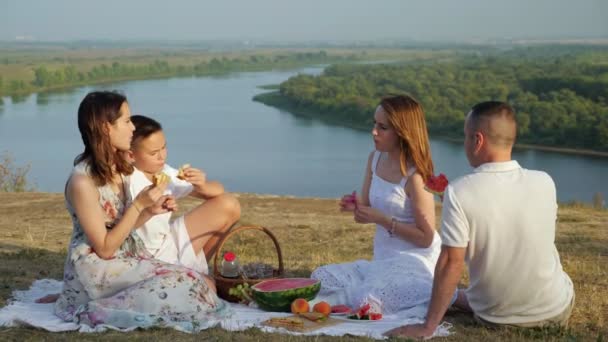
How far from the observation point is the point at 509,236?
3.64 meters

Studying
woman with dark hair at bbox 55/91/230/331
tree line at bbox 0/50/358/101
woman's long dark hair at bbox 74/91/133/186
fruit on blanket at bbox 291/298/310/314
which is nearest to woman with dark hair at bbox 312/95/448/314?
fruit on blanket at bbox 291/298/310/314

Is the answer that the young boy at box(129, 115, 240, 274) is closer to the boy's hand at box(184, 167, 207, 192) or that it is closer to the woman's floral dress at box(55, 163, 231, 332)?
the boy's hand at box(184, 167, 207, 192)

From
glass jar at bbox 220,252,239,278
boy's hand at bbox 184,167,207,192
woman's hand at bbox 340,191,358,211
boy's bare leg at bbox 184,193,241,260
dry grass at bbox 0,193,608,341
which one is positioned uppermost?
boy's hand at bbox 184,167,207,192

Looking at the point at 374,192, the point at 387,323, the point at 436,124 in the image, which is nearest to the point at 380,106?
the point at 374,192

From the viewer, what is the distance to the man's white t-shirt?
11.7 feet

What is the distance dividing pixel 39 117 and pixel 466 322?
62.1 metres

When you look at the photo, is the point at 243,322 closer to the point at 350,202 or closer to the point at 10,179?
the point at 350,202

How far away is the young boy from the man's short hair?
1.73 meters

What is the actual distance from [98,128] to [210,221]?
107cm

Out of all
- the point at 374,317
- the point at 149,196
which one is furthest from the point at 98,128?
the point at 374,317

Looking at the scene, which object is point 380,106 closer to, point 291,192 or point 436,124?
point 291,192

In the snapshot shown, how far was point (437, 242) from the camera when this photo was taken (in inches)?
177

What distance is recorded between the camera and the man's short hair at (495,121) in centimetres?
353

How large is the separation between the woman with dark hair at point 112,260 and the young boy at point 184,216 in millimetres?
269
